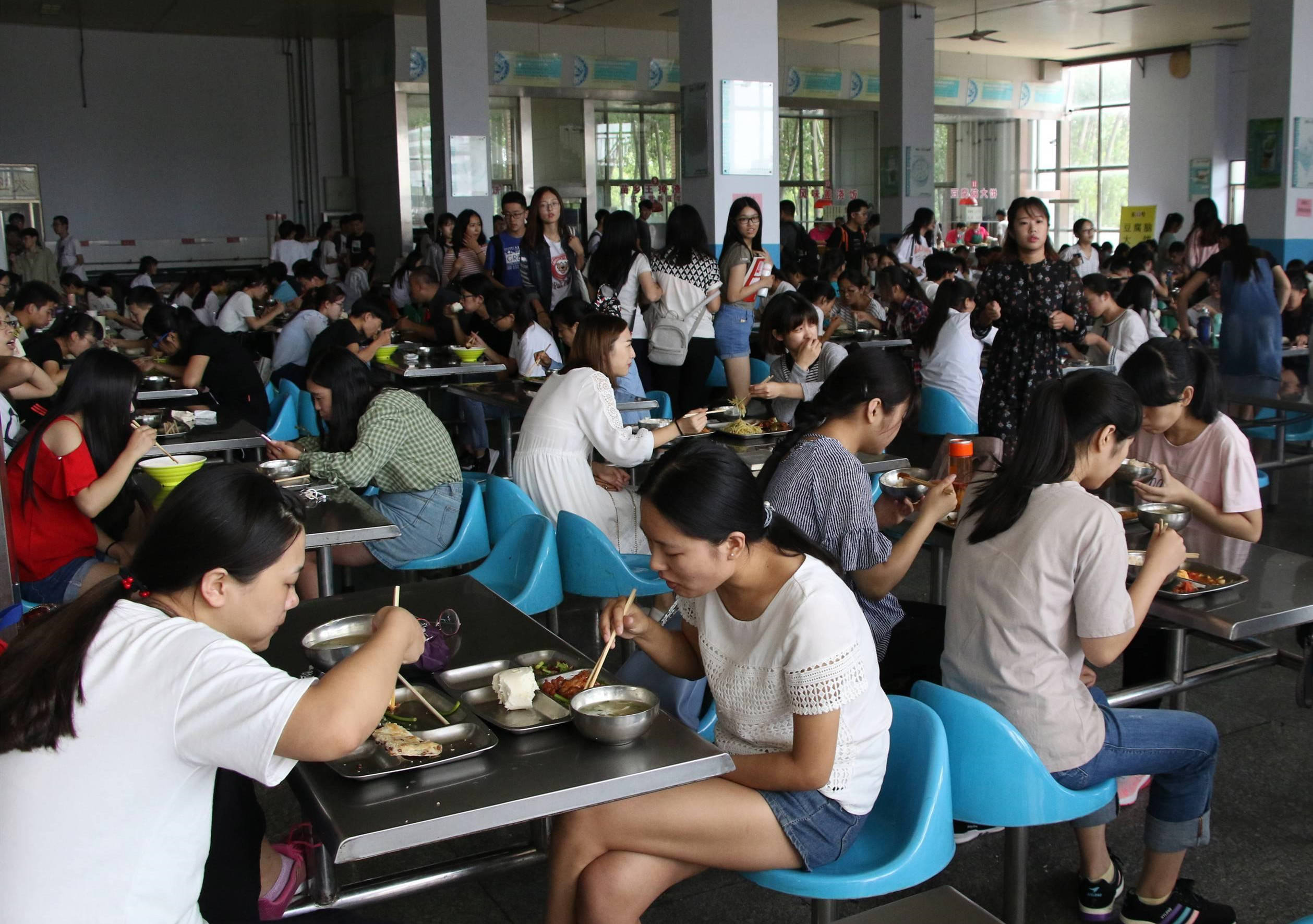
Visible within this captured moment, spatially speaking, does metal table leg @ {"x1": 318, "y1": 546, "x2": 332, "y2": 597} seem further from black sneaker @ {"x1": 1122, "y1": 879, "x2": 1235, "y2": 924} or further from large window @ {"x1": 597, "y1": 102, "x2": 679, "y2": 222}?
large window @ {"x1": 597, "y1": 102, "x2": 679, "y2": 222}

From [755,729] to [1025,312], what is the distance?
3.02 metres

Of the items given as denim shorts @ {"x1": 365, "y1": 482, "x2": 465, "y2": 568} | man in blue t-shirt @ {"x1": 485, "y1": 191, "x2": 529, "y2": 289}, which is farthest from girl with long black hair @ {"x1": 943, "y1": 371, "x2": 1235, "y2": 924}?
man in blue t-shirt @ {"x1": 485, "y1": 191, "x2": 529, "y2": 289}

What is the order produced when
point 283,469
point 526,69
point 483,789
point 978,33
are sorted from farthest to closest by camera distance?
point 978,33, point 526,69, point 283,469, point 483,789

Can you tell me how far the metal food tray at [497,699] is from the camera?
5.79 ft

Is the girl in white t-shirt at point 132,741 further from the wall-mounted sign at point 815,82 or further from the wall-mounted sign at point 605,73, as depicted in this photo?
the wall-mounted sign at point 815,82

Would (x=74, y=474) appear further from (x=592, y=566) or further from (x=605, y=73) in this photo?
(x=605, y=73)

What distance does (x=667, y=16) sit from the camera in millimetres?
12891

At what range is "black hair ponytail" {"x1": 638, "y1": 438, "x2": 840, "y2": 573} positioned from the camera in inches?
69.7

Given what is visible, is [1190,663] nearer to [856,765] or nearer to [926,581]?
[926,581]

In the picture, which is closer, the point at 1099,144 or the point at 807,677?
the point at 807,677

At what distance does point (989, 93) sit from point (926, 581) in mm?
13768

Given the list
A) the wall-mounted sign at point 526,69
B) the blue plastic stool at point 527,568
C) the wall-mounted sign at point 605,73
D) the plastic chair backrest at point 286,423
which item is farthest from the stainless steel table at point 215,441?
the wall-mounted sign at point 605,73

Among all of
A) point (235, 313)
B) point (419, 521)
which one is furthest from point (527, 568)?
point (235, 313)

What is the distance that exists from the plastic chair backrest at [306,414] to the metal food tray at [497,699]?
350cm
